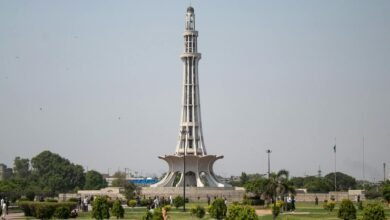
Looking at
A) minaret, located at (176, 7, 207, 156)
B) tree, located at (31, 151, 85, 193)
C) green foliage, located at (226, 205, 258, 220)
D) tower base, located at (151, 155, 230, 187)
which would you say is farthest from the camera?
tree, located at (31, 151, 85, 193)

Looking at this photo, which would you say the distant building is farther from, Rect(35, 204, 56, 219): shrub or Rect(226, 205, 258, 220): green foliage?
Rect(226, 205, 258, 220): green foliage

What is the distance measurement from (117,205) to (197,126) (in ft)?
149

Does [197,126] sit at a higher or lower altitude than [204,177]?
higher

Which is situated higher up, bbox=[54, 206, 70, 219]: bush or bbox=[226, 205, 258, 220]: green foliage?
bbox=[226, 205, 258, 220]: green foliage

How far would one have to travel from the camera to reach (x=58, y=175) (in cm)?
9962

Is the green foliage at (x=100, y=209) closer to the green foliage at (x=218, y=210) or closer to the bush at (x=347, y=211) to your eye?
the green foliage at (x=218, y=210)

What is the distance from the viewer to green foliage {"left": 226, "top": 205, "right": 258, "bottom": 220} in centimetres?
2125

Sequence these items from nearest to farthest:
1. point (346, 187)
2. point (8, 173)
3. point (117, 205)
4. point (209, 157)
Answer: point (117, 205)
point (209, 157)
point (346, 187)
point (8, 173)

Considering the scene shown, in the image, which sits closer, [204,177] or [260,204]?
[260,204]

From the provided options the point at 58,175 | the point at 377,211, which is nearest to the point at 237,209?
the point at 377,211

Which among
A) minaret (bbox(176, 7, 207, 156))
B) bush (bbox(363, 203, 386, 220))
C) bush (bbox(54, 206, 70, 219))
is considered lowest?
bush (bbox(54, 206, 70, 219))

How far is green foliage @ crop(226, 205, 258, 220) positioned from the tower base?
54241 millimetres

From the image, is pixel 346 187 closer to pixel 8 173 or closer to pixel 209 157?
pixel 209 157

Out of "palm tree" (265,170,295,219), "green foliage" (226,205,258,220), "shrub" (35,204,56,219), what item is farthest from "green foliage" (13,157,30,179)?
"green foliage" (226,205,258,220)
